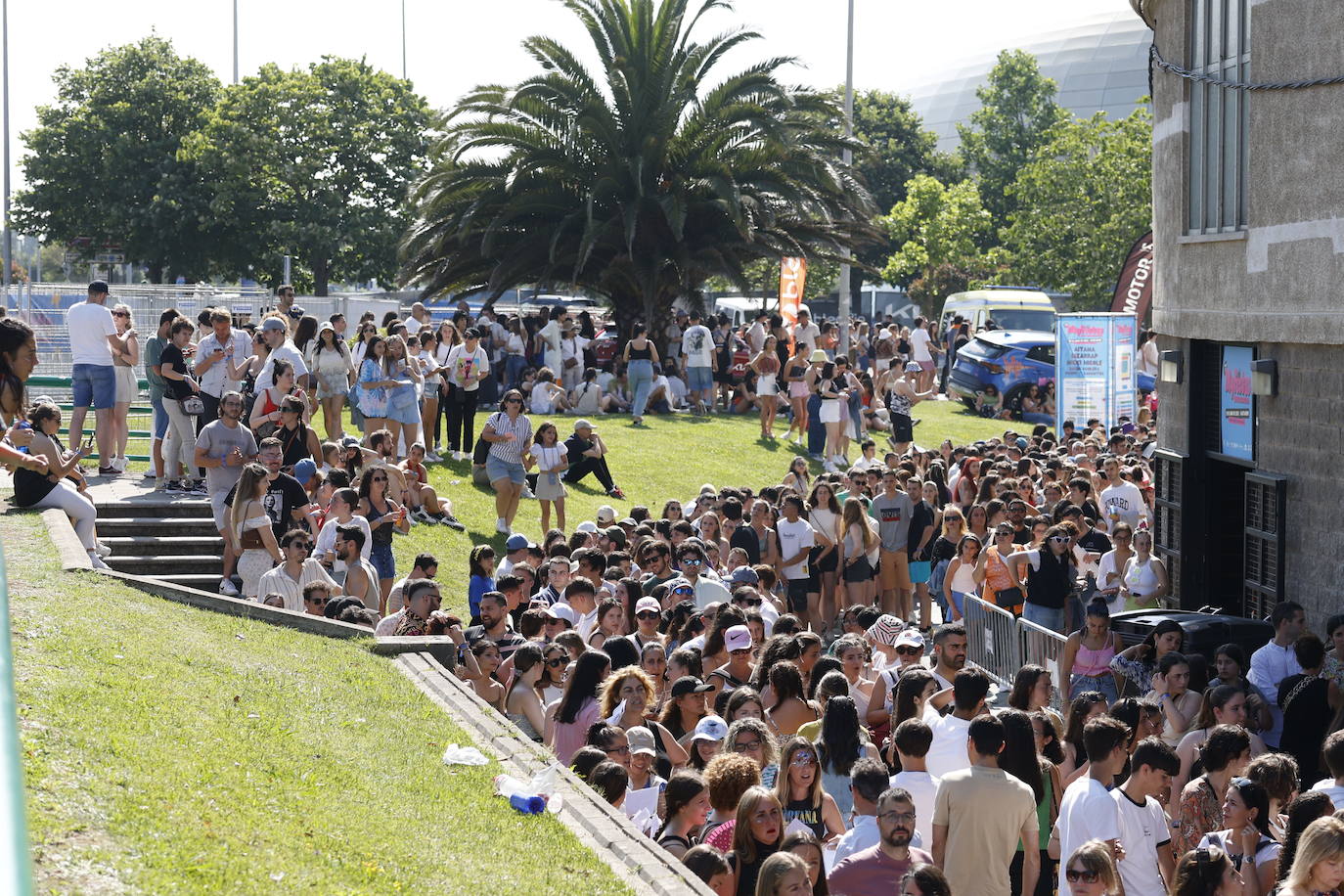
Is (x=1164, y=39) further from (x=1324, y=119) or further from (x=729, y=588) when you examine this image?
(x=729, y=588)

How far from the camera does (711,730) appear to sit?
7820mm

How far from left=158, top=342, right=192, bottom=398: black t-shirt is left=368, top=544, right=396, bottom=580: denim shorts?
2596 mm

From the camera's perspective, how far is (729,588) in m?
12.5

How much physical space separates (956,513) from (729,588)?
3.07 meters

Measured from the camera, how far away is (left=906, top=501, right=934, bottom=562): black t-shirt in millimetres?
16031

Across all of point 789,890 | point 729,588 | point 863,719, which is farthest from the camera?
point 729,588

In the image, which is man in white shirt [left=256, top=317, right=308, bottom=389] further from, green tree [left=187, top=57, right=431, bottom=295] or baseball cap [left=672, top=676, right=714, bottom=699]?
green tree [left=187, top=57, right=431, bottom=295]

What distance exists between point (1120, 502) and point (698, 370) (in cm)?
1348

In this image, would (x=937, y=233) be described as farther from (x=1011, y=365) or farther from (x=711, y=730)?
(x=711, y=730)

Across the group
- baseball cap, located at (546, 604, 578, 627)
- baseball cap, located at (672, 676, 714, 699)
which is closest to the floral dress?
baseball cap, located at (546, 604, 578, 627)

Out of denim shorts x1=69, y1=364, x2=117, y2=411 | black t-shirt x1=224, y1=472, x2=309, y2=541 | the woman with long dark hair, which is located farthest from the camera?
denim shorts x1=69, y1=364, x2=117, y2=411

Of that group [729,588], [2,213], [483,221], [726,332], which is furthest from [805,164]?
[2,213]

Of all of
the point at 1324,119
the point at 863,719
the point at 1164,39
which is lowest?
the point at 863,719

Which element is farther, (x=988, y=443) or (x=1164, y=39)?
(x=988, y=443)
